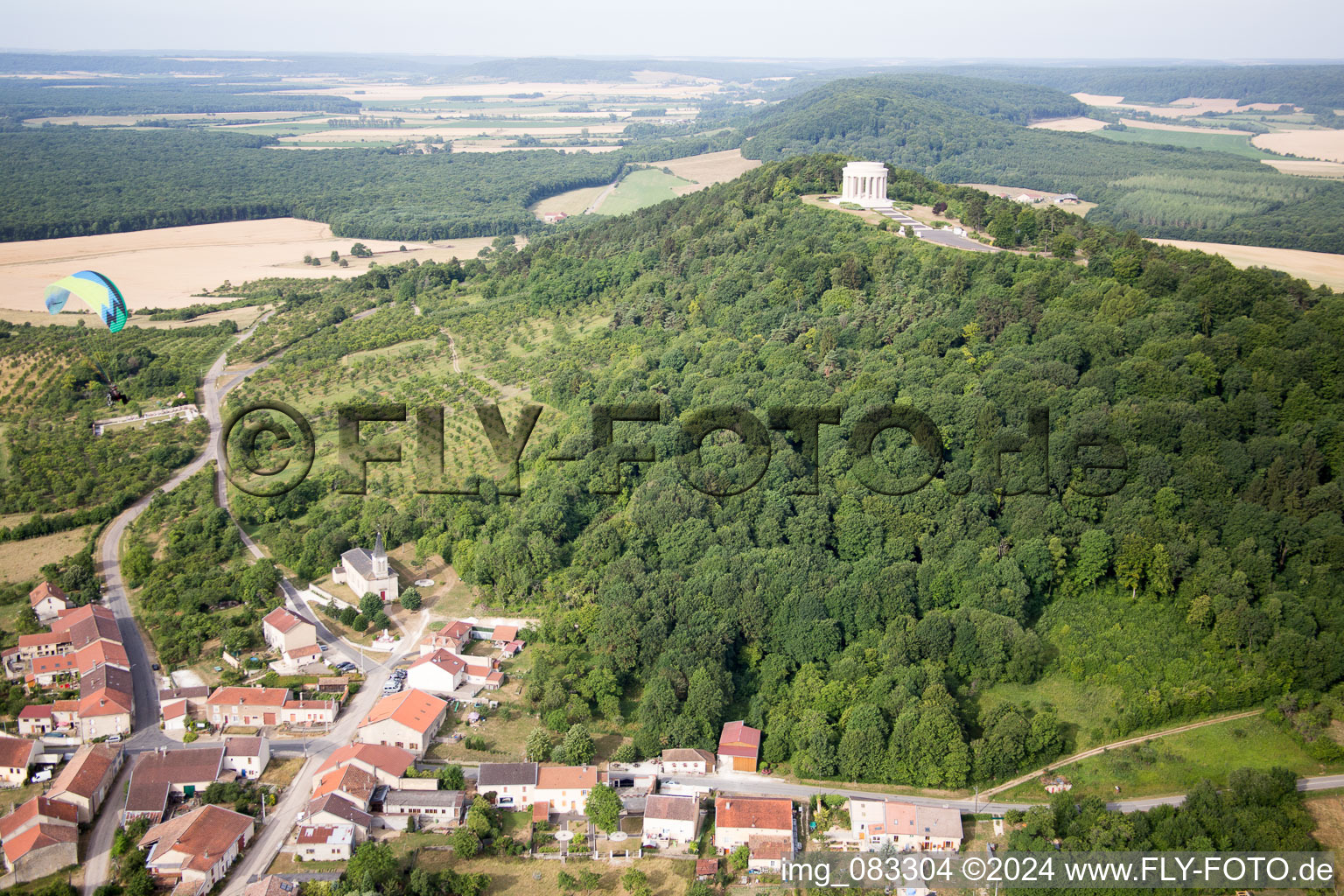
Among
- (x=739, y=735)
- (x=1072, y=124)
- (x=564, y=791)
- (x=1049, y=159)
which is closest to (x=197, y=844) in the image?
(x=564, y=791)

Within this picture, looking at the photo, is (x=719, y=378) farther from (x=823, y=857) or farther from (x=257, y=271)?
(x=257, y=271)

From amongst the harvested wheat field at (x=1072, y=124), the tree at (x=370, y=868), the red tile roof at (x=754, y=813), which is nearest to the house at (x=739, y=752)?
the red tile roof at (x=754, y=813)

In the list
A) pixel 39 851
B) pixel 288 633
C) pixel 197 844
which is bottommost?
pixel 39 851

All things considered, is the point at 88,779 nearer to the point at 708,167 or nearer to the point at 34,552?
the point at 34,552

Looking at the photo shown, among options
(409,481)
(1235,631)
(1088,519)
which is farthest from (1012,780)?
(409,481)

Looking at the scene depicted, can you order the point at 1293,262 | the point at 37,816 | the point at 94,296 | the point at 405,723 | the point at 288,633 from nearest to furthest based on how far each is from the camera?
the point at 37,816 < the point at 405,723 < the point at 288,633 < the point at 94,296 < the point at 1293,262

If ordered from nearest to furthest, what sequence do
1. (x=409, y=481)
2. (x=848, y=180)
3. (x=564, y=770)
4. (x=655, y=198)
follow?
(x=564, y=770), (x=409, y=481), (x=848, y=180), (x=655, y=198)
